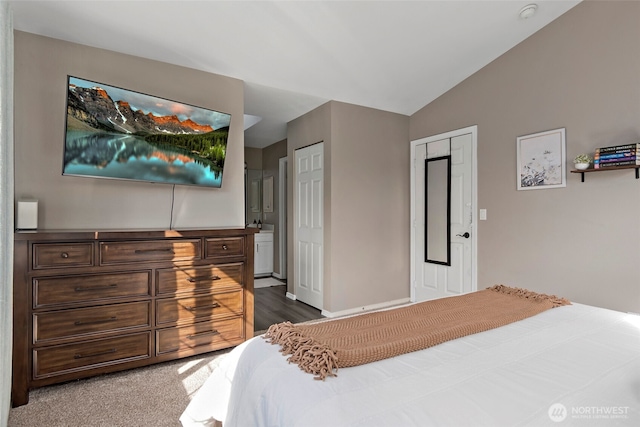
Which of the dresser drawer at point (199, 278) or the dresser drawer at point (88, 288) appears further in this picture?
the dresser drawer at point (199, 278)

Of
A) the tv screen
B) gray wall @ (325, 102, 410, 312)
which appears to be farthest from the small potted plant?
the tv screen

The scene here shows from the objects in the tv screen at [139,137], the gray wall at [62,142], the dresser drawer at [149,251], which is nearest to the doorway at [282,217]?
the gray wall at [62,142]

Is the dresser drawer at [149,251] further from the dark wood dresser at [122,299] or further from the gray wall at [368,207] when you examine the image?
the gray wall at [368,207]

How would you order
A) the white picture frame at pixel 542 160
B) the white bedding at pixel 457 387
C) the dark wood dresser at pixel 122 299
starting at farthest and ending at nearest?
1. the white picture frame at pixel 542 160
2. the dark wood dresser at pixel 122 299
3. the white bedding at pixel 457 387

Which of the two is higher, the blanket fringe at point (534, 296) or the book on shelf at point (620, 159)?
the book on shelf at point (620, 159)

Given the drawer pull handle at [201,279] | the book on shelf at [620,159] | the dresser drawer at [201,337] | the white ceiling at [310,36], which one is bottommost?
the dresser drawer at [201,337]

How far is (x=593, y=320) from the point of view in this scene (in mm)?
1560

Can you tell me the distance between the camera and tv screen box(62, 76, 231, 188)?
7.58 ft

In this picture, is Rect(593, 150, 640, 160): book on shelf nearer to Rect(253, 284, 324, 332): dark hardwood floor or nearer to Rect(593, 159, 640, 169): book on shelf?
Rect(593, 159, 640, 169): book on shelf

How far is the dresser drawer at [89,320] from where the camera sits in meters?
2.11

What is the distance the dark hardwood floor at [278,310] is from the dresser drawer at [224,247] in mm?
1025

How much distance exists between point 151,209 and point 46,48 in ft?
4.46

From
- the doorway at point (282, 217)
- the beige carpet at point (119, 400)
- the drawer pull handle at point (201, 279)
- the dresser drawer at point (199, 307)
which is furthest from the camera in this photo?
the doorway at point (282, 217)

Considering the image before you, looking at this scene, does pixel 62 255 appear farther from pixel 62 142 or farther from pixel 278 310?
pixel 278 310
